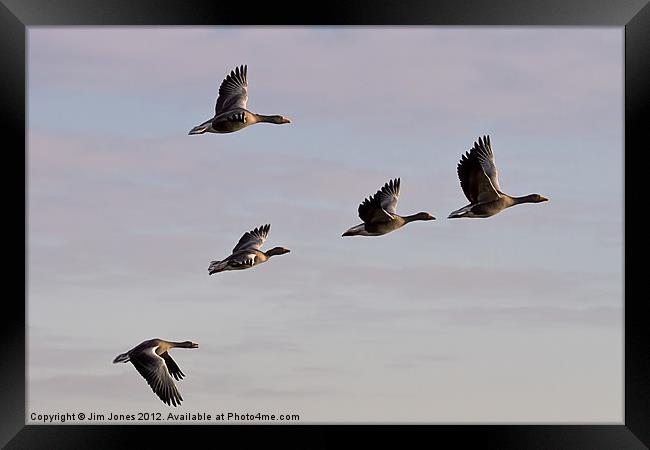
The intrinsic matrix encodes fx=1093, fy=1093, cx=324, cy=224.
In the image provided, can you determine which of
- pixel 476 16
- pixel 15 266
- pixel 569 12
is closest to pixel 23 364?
pixel 15 266

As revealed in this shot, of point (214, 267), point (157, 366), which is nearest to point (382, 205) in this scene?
point (214, 267)

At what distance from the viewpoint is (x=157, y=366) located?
13.3 metres

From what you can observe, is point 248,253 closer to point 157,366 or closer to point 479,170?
point 157,366

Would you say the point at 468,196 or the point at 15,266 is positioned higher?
the point at 468,196

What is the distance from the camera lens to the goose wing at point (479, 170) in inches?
558

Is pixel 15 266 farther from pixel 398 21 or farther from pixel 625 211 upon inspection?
pixel 625 211

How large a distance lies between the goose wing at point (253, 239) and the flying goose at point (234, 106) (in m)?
1.72

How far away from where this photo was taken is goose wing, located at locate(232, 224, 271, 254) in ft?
51.5

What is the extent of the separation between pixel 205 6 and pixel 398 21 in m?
2.39

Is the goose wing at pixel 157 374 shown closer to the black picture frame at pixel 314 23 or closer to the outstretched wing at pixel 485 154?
the black picture frame at pixel 314 23

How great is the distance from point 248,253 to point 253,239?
1.93ft

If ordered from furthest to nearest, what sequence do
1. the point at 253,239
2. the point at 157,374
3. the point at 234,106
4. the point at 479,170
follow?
the point at 253,239 → the point at 234,106 → the point at 479,170 → the point at 157,374

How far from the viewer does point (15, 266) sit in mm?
13719

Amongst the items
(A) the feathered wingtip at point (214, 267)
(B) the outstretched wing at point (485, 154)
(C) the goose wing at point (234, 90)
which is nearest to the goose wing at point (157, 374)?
(A) the feathered wingtip at point (214, 267)
